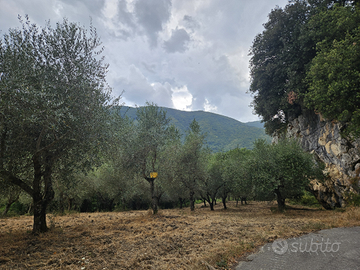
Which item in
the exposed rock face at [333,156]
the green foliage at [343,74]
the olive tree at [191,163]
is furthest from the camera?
the olive tree at [191,163]

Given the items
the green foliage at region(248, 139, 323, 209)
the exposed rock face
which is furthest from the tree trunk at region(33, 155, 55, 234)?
the exposed rock face

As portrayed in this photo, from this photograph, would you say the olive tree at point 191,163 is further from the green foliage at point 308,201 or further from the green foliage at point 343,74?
the green foliage at point 308,201

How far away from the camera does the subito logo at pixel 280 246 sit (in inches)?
274

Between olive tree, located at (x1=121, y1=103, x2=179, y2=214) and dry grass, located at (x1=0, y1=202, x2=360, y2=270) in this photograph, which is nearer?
dry grass, located at (x1=0, y1=202, x2=360, y2=270)

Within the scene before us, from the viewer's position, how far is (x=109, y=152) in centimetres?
1090

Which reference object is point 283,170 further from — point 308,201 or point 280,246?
point 308,201

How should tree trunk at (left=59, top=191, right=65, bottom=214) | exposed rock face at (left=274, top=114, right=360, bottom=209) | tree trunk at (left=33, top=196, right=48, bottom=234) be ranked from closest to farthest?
tree trunk at (left=33, top=196, right=48, bottom=234) → exposed rock face at (left=274, top=114, right=360, bottom=209) → tree trunk at (left=59, top=191, right=65, bottom=214)

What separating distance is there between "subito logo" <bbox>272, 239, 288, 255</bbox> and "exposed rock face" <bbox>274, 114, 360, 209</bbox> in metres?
14.5

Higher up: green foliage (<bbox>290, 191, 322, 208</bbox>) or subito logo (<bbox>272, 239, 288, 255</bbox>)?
subito logo (<bbox>272, 239, 288, 255</bbox>)

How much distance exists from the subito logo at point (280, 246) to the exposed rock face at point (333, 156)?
14.5 m

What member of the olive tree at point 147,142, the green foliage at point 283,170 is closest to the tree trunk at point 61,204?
the olive tree at point 147,142

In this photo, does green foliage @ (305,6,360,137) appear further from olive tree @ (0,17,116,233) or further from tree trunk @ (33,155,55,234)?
tree trunk @ (33,155,55,234)

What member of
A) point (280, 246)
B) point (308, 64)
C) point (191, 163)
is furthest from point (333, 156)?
point (280, 246)

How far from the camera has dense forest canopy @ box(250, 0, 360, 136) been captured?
15.2 m
